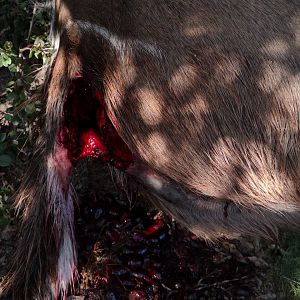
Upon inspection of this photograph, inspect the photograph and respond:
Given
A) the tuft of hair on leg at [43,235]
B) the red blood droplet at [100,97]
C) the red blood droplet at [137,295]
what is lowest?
the red blood droplet at [137,295]

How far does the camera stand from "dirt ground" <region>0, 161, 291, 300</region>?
6.49ft

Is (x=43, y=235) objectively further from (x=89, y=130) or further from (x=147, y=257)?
(x=147, y=257)

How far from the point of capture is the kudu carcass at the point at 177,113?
4.70ft

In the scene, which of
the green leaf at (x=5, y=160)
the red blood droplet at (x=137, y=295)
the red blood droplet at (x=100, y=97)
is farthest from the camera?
the red blood droplet at (x=137, y=295)

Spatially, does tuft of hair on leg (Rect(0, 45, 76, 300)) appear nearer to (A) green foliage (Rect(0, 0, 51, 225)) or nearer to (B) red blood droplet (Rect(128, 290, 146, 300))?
(A) green foliage (Rect(0, 0, 51, 225))

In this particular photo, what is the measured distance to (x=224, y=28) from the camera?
142 centimetres

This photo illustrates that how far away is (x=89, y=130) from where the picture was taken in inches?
67.0

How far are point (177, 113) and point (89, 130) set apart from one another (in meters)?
0.35

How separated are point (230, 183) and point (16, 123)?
776 millimetres

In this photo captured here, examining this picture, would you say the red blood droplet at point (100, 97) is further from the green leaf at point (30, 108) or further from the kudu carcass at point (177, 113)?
the green leaf at point (30, 108)

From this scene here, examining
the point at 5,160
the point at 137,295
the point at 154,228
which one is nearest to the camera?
the point at 5,160

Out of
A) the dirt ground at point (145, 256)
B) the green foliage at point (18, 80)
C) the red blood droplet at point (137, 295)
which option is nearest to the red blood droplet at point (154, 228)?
the dirt ground at point (145, 256)

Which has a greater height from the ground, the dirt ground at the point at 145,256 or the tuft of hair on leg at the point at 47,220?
the tuft of hair on leg at the point at 47,220

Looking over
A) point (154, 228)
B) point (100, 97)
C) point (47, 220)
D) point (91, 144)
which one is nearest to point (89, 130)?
point (91, 144)
